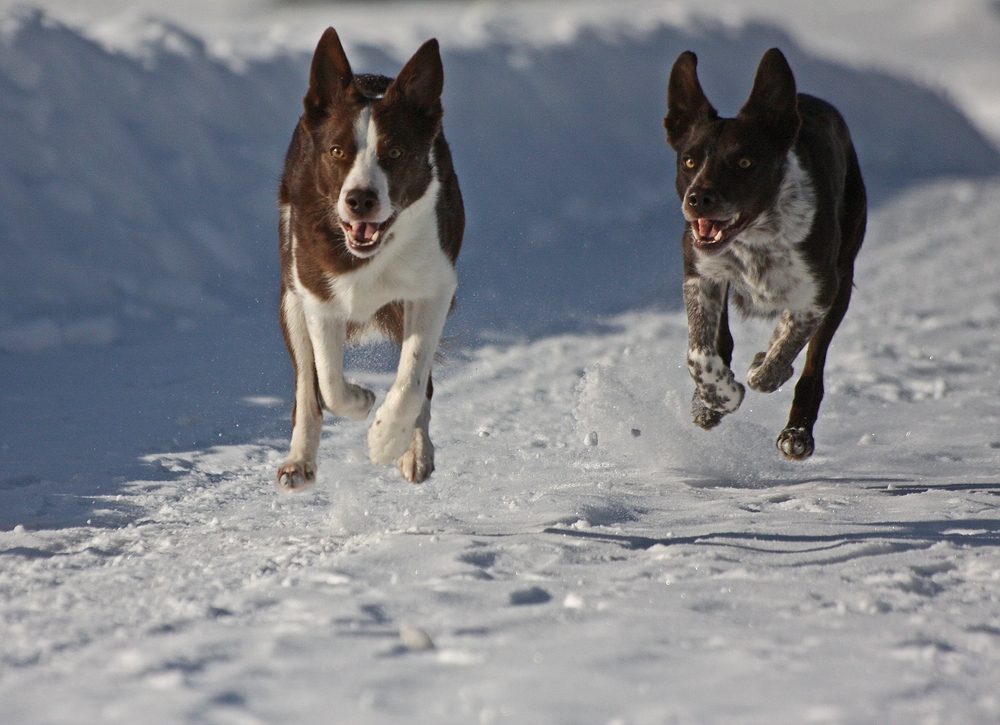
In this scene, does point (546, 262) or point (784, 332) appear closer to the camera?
point (784, 332)

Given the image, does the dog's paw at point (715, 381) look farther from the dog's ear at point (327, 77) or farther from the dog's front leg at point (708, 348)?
the dog's ear at point (327, 77)

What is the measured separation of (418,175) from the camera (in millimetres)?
3621

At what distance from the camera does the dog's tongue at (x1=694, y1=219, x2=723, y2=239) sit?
4.08 m

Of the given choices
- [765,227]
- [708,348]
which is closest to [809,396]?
[708,348]

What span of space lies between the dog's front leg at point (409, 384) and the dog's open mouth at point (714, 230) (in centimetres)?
92

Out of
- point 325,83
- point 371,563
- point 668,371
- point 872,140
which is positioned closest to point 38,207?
point 668,371

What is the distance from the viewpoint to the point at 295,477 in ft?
12.9

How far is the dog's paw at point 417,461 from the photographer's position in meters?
4.13

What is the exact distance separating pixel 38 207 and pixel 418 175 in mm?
5515

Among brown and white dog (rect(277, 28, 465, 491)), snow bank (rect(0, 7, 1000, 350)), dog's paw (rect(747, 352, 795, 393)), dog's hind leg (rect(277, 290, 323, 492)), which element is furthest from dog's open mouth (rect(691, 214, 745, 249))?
snow bank (rect(0, 7, 1000, 350))

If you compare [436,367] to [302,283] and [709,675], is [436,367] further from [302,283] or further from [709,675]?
[709,675]

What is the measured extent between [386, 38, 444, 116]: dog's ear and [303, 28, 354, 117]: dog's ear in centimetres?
14

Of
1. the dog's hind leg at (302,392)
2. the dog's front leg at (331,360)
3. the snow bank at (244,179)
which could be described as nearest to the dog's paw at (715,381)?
the dog's front leg at (331,360)

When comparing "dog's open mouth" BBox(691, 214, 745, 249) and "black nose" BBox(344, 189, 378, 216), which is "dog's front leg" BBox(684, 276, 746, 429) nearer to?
"dog's open mouth" BBox(691, 214, 745, 249)
